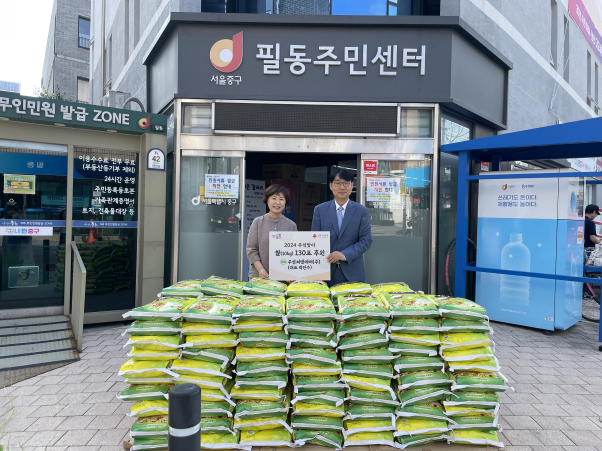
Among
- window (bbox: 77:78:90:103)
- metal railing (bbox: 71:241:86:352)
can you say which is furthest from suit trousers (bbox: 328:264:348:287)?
window (bbox: 77:78:90:103)

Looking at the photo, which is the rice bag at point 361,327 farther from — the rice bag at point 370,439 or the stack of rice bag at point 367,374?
the rice bag at point 370,439

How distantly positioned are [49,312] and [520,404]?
5508mm

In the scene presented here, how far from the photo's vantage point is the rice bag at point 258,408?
106 inches

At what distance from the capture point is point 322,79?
6535mm

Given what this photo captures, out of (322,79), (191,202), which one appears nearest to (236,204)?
(191,202)

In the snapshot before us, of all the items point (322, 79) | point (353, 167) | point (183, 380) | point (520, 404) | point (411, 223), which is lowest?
point (520, 404)

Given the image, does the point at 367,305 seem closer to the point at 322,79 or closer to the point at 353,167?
the point at 322,79

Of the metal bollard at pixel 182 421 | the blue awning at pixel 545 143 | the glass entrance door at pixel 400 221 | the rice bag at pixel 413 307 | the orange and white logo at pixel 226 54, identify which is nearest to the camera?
the metal bollard at pixel 182 421

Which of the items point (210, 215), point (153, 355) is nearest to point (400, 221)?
point (210, 215)

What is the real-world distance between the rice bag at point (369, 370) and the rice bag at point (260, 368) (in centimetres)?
42

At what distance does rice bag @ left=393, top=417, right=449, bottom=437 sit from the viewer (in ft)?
9.02

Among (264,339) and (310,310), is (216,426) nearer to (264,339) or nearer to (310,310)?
(264,339)

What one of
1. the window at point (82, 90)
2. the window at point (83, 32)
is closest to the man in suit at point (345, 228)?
the window at point (82, 90)

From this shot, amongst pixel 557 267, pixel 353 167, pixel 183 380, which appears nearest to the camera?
pixel 183 380
